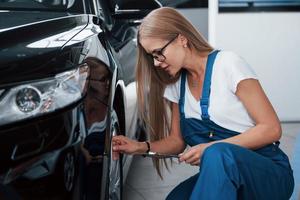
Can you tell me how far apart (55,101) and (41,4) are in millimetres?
1219

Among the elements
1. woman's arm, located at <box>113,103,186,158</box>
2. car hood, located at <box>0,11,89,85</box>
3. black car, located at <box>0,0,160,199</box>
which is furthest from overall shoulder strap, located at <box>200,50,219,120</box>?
car hood, located at <box>0,11,89,85</box>

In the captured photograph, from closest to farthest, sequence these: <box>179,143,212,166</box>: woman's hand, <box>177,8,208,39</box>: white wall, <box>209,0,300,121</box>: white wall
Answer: <box>179,143,212,166</box>: woman's hand → <box>209,0,300,121</box>: white wall → <box>177,8,208,39</box>: white wall

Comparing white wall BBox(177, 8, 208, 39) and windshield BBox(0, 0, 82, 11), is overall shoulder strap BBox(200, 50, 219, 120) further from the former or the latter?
white wall BBox(177, 8, 208, 39)

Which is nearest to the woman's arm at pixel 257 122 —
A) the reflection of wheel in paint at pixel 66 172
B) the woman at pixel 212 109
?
the woman at pixel 212 109

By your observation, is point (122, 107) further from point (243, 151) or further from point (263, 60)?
point (263, 60)

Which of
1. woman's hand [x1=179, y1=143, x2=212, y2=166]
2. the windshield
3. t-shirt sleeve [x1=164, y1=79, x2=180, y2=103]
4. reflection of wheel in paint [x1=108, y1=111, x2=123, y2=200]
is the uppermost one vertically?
the windshield

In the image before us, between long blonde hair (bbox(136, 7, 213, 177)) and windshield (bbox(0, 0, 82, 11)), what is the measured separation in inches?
25.0

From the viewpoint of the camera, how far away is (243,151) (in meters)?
1.94

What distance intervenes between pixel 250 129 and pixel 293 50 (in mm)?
3450

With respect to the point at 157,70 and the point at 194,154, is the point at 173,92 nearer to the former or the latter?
the point at 157,70

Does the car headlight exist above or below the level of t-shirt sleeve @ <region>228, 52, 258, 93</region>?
above

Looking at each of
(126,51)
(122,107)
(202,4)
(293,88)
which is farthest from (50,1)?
(202,4)

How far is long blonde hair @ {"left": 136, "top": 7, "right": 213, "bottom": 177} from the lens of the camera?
204 cm

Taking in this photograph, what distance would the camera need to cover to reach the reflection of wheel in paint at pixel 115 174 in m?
2.20
